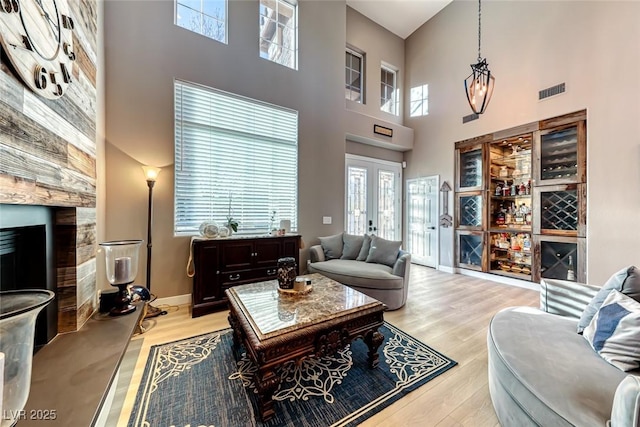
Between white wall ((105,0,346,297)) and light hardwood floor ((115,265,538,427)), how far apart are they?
3.06 ft

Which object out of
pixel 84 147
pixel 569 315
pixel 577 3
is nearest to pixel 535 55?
pixel 577 3

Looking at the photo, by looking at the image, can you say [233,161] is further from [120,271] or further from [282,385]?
[282,385]

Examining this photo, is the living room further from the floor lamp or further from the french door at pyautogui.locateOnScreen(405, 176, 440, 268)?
the french door at pyautogui.locateOnScreen(405, 176, 440, 268)

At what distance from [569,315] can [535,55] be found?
444 cm

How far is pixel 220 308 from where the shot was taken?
10.2 ft

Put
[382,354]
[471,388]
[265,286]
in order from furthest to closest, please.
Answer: [265,286] < [382,354] < [471,388]

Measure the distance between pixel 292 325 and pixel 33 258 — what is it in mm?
1677

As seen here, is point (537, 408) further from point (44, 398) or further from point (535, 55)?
point (535, 55)

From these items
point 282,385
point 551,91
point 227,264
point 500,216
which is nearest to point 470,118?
point 551,91

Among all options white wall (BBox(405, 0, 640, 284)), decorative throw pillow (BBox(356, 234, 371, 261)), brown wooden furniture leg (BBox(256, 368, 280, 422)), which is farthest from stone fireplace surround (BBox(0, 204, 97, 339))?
white wall (BBox(405, 0, 640, 284))

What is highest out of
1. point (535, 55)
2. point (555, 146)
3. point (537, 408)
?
point (535, 55)

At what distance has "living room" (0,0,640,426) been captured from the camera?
2887 mm

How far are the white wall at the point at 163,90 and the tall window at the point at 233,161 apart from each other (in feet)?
0.44

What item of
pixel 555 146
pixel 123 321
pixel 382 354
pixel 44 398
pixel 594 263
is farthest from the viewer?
pixel 555 146
